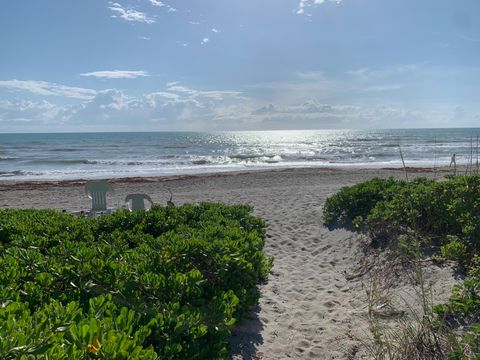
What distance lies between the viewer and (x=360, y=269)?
5.00m

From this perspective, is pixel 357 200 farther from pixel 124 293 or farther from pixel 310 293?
pixel 124 293

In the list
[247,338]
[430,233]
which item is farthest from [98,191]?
[430,233]

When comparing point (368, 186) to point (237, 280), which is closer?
point (237, 280)

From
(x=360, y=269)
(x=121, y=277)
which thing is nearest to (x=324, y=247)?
(x=360, y=269)

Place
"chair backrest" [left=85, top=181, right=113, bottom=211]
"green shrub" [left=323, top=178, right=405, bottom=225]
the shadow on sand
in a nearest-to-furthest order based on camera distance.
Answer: the shadow on sand
"green shrub" [left=323, top=178, right=405, bottom=225]
"chair backrest" [left=85, top=181, right=113, bottom=211]

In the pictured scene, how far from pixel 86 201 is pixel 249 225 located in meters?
9.19

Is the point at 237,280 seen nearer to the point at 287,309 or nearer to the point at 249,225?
the point at 287,309

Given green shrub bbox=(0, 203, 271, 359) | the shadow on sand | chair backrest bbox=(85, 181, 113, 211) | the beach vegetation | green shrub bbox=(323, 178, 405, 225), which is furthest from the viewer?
chair backrest bbox=(85, 181, 113, 211)

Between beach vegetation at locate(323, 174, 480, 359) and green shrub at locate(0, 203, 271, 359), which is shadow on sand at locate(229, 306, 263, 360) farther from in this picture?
beach vegetation at locate(323, 174, 480, 359)

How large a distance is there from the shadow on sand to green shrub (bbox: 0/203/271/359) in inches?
8.6

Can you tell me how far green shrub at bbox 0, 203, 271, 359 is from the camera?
1.64 meters

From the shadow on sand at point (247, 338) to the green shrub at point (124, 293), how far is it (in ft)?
0.71

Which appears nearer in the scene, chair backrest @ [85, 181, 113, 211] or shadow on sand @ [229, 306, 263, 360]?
shadow on sand @ [229, 306, 263, 360]

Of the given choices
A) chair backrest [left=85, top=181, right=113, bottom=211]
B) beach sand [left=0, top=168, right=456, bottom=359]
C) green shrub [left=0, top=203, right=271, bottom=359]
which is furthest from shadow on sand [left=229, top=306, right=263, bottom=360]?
chair backrest [left=85, top=181, right=113, bottom=211]
